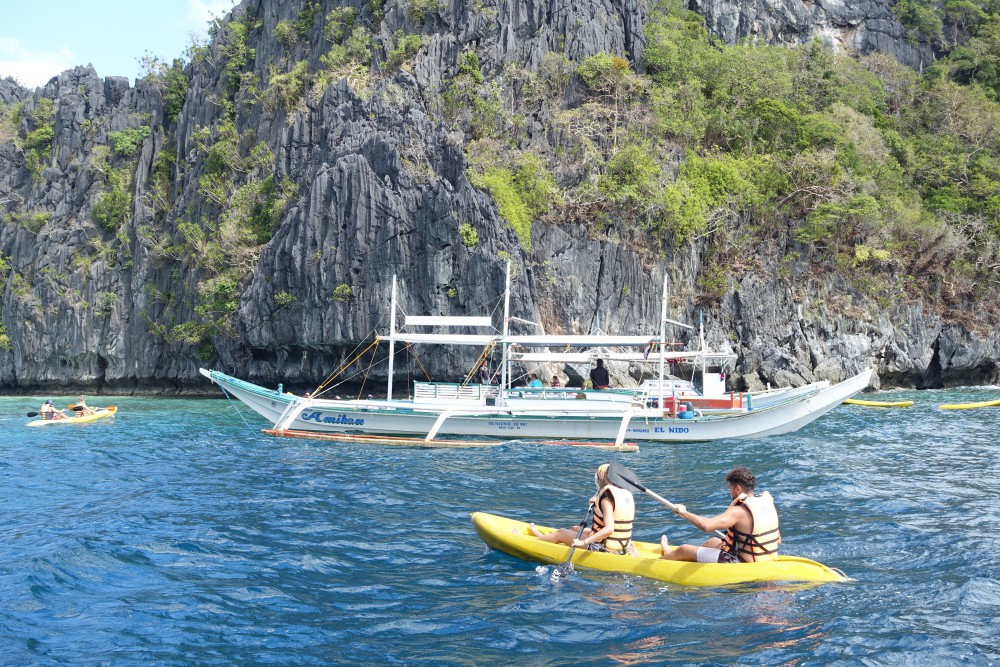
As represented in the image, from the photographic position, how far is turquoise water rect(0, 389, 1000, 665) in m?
7.73

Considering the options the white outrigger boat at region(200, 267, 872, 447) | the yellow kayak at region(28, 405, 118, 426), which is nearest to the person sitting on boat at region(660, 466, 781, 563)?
the white outrigger boat at region(200, 267, 872, 447)

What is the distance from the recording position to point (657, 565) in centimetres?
969

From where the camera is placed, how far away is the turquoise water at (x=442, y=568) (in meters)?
7.73

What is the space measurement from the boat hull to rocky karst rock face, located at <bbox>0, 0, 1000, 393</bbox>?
11894mm

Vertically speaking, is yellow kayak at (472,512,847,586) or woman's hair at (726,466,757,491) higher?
woman's hair at (726,466,757,491)

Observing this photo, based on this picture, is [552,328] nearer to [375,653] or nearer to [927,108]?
[375,653]

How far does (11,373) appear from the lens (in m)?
53.3

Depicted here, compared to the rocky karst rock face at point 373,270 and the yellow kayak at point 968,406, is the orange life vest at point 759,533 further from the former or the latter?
the rocky karst rock face at point 373,270

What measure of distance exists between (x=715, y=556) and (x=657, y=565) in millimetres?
727

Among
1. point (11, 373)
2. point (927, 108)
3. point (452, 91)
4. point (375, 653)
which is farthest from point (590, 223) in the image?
point (11, 373)

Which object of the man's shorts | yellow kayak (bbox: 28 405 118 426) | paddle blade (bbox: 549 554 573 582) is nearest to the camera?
the man's shorts

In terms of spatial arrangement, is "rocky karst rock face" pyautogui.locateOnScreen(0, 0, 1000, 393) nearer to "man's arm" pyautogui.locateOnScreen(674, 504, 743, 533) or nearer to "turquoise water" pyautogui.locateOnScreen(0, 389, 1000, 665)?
"turquoise water" pyautogui.locateOnScreen(0, 389, 1000, 665)

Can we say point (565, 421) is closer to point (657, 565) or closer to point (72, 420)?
point (657, 565)

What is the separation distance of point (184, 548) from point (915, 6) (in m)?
67.6
